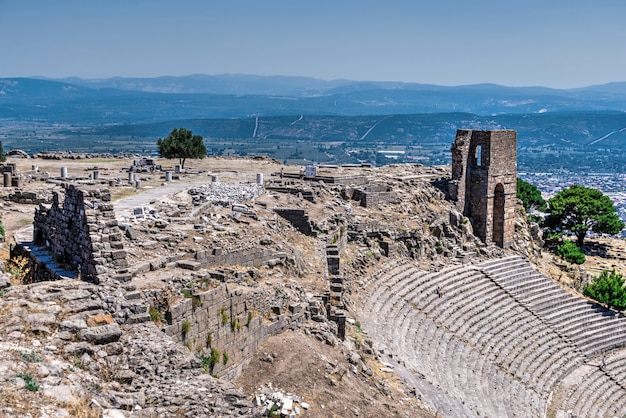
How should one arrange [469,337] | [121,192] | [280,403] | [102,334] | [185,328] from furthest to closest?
[121,192]
[469,337]
[185,328]
[280,403]
[102,334]

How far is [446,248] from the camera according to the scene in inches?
1198

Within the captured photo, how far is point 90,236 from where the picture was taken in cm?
1180

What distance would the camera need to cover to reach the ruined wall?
11.7 meters

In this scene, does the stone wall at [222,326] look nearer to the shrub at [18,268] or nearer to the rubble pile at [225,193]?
the shrub at [18,268]

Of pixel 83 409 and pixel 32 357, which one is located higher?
pixel 32 357

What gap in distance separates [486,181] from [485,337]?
1110 cm

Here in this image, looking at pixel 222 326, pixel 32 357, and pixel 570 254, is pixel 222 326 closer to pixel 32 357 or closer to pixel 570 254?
pixel 32 357

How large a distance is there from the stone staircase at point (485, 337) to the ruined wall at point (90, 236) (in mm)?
9093

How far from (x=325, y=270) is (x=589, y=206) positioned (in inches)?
1294

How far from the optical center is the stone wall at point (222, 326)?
13.4 m

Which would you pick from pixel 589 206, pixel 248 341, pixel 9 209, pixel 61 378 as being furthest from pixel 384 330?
pixel 589 206

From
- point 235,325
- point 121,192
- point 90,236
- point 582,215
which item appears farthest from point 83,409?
point 582,215

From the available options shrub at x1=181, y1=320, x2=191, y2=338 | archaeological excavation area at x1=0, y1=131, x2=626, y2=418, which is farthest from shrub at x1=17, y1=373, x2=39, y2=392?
shrub at x1=181, y1=320, x2=191, y2=338

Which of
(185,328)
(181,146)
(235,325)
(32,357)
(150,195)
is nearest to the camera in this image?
(32,357)
